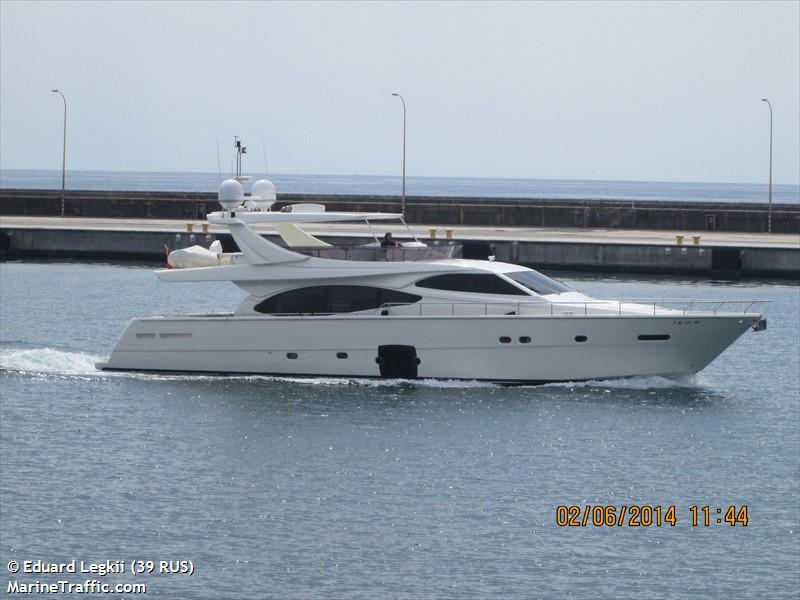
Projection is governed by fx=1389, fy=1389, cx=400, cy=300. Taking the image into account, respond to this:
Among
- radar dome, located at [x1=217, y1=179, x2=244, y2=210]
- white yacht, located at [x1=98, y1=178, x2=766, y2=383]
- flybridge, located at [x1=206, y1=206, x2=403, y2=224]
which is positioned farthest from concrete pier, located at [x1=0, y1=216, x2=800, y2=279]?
white yacht, located at [x1=98, y1=178, x2=766, y2=383]

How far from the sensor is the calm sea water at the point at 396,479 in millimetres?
18094

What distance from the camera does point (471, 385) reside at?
27984mm

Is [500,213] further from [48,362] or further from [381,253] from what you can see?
Result: [381,253]

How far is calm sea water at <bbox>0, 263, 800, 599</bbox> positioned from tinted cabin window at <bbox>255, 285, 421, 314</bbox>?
151 cm

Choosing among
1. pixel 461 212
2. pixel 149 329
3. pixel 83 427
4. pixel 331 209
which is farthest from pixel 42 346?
pixel 331 209

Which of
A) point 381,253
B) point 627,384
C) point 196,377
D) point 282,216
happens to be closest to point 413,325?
point 381,253

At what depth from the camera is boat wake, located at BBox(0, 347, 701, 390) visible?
91.6 ft

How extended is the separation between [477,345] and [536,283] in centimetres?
184

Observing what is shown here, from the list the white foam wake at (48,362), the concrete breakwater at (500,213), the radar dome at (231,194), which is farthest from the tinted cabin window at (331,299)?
the concrete breakwater at (500,213)

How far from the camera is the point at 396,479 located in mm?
21906

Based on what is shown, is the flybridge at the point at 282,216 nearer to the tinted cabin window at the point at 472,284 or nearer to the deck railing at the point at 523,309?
the tinted cabin window at the point at 472,284

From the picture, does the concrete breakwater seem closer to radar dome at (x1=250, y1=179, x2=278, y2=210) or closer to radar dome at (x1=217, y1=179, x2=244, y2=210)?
radar dome at (x1=250, y1=179, x2=278, y2=210)

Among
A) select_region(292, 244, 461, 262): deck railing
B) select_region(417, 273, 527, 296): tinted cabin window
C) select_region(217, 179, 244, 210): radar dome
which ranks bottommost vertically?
select_region(417, 273, 527, 296): tinted cabin window

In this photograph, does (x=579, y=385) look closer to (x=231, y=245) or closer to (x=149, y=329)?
(x=149, y=329)
